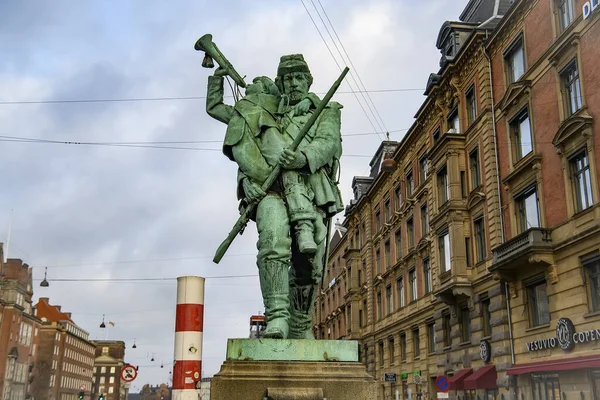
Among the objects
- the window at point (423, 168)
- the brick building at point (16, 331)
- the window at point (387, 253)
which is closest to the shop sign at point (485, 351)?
the window at point (423, 168)

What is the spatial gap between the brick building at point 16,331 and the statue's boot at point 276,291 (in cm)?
7298

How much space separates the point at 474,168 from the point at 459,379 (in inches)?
395

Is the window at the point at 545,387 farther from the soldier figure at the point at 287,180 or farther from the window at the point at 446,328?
the soldier figure at the point at 287,180

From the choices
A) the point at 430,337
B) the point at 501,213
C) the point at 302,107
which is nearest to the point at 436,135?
the point at 501,213

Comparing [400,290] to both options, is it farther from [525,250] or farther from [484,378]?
[525,250]

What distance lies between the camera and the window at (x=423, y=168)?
1475 inches

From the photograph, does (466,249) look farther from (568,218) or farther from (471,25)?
(471,25)

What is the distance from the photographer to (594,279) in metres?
20.4

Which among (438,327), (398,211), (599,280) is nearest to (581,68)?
(599,280)

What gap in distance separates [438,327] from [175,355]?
100ft

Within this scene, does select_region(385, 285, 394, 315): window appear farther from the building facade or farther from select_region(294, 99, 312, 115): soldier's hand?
select_region(294, 99, 312, 115): soldier's hand

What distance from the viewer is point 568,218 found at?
848 inches

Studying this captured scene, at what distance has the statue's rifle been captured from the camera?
4484 mm

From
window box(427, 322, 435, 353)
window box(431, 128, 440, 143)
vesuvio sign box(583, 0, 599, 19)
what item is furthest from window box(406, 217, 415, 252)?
vesuvio sign box(583, 0, 599, 19)
